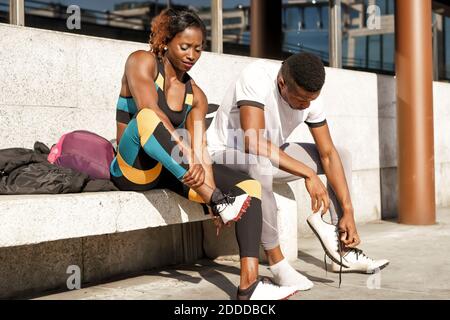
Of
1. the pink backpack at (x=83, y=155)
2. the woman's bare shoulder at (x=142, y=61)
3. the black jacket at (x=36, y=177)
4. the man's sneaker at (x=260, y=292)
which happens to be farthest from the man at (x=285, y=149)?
the black jacket at (x=36, y=177)

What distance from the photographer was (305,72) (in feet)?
11.6

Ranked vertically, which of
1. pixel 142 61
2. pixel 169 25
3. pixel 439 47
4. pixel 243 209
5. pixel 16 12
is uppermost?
pixel 439 47

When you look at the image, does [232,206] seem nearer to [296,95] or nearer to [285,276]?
[285,276]

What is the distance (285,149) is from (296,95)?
0.65 meters

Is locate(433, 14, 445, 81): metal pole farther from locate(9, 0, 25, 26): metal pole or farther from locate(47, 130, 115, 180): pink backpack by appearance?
locate(47, 130, 115, 180): pink backpack

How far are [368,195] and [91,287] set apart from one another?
410cm

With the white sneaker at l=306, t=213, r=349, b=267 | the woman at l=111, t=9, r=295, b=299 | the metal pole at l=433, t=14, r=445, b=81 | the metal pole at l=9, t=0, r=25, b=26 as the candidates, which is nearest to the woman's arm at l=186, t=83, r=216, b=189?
the woman at l=111, t=9, r=295, b=299

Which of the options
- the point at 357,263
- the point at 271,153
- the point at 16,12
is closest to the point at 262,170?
the point at 271,153

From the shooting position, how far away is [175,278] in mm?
4301

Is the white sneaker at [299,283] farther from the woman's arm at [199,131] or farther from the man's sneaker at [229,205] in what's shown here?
the woman's arm at [199,131]

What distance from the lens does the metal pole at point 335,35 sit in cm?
779

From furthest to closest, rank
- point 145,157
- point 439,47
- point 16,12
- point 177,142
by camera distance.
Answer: point 439,47 → point 16,12 → point 145,157 → point 177,142

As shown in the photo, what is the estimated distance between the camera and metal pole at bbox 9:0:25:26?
462 centimetres

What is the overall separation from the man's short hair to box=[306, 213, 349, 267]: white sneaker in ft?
2.90
